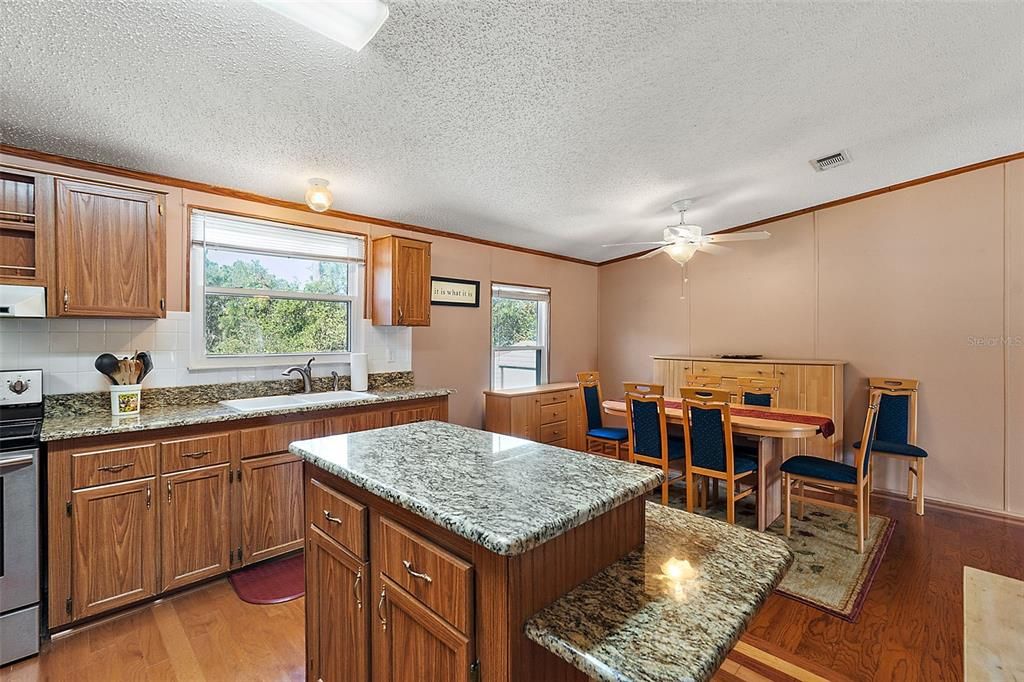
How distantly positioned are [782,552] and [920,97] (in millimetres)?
3087

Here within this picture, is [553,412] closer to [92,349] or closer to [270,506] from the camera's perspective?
[270,506]

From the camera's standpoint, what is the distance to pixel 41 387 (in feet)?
7.71

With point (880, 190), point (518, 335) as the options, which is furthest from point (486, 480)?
point (880, 190)

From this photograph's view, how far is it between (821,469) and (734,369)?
1.59m

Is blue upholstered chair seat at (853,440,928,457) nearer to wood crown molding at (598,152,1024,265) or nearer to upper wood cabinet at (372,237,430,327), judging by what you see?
wood crown molding at (598,152,1024,265)

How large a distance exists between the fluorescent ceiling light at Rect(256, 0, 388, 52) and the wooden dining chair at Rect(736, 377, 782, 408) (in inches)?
149

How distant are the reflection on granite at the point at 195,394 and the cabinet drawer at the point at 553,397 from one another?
1.58 meters

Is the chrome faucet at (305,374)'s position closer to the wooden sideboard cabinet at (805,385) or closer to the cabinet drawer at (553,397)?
the cabinet drawer at (553,397)

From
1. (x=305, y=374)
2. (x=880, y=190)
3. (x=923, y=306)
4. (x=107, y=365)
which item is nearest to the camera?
(x=107, y=365)

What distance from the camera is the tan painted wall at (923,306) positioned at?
356cm

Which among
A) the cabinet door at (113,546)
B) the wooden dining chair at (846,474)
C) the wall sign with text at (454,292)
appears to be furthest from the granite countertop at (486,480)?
the wall sign with text at (454,292)

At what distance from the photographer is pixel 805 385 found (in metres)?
4.09

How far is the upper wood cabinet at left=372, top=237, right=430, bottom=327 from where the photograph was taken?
366 cm

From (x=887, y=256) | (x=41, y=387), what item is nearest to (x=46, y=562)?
(x=41, y=387)
